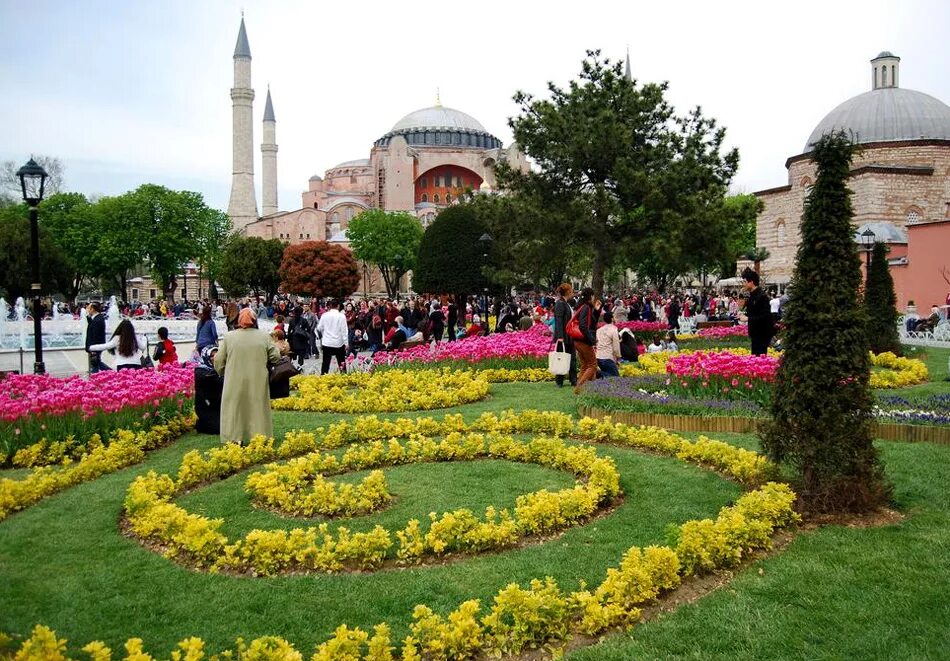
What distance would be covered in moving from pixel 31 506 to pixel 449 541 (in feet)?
11.6

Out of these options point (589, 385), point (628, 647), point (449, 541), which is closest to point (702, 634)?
point (628, 647)

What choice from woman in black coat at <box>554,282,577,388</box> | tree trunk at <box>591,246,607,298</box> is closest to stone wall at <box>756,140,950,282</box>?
tree trunk at <box>591,246,607,298</box>

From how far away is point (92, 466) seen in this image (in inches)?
262

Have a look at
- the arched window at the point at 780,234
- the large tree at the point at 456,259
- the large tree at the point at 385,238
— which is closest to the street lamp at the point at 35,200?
the large tree at the point at 456,259

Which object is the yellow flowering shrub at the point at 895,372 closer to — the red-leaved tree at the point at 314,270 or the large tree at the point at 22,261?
the large tree at the point at 22,261

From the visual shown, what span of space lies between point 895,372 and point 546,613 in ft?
31.2

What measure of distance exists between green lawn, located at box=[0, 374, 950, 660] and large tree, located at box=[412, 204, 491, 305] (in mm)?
25058

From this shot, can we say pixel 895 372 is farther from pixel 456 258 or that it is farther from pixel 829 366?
pixel 456 258

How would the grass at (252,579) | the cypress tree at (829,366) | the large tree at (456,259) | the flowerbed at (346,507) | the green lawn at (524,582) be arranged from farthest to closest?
1. the large tree at (456,259)
2. the cypress tree at (829,366)
3. the flowerbed at (346,507)
4. the grass at (252,579)
5. the green lawn at (524,582)

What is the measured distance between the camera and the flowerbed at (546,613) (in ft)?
10.3

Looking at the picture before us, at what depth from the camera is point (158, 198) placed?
46969 millimetres

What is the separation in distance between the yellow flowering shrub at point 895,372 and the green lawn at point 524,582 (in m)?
5.25

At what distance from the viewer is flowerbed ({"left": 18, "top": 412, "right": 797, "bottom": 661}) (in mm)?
3125

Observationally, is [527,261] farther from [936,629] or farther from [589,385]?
[936,629]
